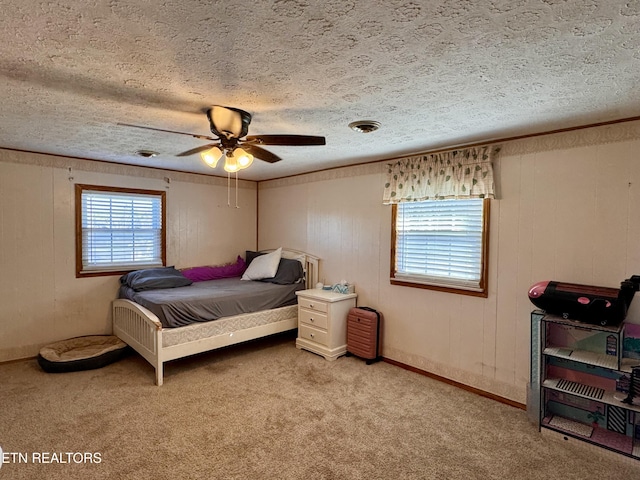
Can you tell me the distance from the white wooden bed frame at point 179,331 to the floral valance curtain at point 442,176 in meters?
1.96

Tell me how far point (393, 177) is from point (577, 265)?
1.84m

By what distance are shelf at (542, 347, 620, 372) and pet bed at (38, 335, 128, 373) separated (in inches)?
158

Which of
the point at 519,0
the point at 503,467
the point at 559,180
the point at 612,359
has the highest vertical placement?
the point at 519,0

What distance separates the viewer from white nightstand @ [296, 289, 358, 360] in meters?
4.03

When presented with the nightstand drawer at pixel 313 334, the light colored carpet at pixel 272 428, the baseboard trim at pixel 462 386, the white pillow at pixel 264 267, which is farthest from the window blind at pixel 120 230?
the baseboard trim at pixel 462 386

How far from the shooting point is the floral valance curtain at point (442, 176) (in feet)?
10.4

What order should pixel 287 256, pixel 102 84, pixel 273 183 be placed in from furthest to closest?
1. pixel 273 183
2. pixel 287 256
3. pixel 102 84

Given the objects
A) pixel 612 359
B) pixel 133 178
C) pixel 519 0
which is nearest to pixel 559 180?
pixel 612 359

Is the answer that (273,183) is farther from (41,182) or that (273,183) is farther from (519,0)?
(519,0)

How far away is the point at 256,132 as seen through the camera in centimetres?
300

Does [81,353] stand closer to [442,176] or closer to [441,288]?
[441,288]

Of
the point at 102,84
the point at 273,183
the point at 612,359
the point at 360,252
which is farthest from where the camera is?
the point at 273,183

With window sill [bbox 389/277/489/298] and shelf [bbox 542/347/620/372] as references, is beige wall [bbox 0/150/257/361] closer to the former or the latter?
window sill [bbox 389/277/489/298]

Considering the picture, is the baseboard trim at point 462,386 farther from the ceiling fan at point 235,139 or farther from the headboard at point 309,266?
the ceiling fan at point 235,139
